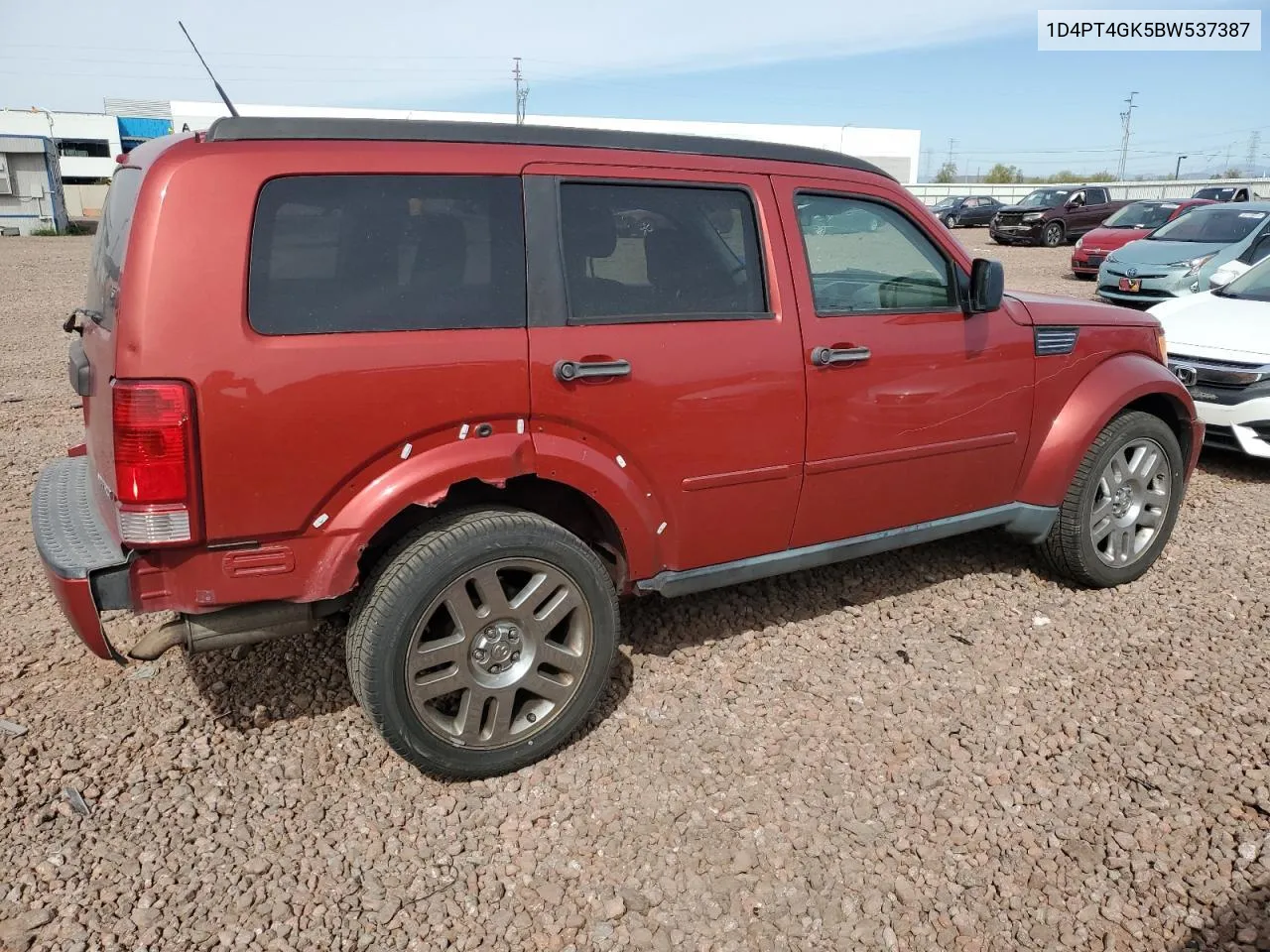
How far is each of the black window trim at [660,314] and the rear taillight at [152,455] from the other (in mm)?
1060

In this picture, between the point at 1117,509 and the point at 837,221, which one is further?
the point at 1117,509

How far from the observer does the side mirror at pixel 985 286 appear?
12.2 ft

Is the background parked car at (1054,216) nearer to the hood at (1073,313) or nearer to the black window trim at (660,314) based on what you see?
the hood at (1073,313)

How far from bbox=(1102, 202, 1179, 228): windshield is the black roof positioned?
1894 cm

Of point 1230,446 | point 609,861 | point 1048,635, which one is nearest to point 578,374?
point 609,861

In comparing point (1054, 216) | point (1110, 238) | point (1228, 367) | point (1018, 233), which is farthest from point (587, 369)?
point (1054, 216)

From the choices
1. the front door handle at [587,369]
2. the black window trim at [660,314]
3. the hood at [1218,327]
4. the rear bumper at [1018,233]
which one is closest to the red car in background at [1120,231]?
the rear bumper at [1018,233]

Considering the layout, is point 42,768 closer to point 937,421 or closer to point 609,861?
point 609,861

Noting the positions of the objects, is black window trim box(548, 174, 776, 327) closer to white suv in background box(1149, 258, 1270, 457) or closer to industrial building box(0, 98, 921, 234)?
white suv in background box(1149, 258, 1270, 457)

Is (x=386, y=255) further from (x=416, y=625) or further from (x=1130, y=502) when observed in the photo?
(x=1130, y=502)

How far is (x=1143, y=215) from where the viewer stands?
19.7 meters

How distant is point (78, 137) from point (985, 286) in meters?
59.3

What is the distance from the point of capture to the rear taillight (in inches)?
→ 96.9

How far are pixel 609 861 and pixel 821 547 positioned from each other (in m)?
1.56
